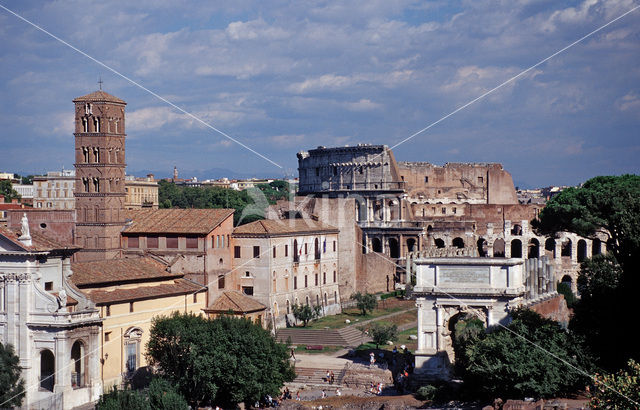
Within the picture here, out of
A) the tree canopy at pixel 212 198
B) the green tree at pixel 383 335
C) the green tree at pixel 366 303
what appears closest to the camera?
the green tree at pixel 383 335

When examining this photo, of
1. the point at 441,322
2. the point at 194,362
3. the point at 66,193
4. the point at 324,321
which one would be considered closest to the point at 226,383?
the point at 194,362

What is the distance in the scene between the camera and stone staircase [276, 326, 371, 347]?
1860 inches

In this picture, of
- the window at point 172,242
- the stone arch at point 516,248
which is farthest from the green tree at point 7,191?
the window at point 172,242

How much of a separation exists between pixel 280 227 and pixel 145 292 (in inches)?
507

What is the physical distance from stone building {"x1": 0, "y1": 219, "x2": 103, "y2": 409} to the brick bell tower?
10.4m

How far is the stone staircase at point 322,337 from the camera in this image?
47250 millimetres

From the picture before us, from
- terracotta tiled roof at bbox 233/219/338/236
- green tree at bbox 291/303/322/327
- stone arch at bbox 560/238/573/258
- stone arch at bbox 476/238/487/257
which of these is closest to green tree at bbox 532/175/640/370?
green tree at bbox 291/303/322/327

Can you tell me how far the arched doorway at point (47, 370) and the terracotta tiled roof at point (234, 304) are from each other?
889 centimetres

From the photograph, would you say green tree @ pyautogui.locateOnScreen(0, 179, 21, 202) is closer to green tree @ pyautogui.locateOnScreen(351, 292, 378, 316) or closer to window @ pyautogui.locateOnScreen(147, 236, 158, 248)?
green tree @ pyautogui.locateOnScreen(351, 292, 378, 316)

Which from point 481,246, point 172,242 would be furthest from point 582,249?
point 172,242

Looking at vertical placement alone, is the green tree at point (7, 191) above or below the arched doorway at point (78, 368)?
above

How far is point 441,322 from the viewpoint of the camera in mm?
38094

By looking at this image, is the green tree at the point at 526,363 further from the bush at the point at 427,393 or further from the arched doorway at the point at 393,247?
the arched doorway at the point at 393,247

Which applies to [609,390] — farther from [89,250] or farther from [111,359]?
[89,250]
